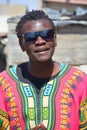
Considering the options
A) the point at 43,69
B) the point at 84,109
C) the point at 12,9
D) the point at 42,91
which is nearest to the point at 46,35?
the point at 43,69

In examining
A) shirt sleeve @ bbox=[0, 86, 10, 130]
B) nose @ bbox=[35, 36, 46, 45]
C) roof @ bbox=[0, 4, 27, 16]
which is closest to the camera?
nose @ bbox=[35, 36, 46, 45]

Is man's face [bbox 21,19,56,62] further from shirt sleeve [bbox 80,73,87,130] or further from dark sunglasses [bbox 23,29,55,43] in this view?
shirt sleeve [bbox 80,73,87,130]

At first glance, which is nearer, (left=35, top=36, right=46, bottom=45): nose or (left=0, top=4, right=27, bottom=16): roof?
(left=35, top=36, right=46, bottom=45): nose

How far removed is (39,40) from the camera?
2.81 meters

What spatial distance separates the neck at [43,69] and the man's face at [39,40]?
0.06 metres

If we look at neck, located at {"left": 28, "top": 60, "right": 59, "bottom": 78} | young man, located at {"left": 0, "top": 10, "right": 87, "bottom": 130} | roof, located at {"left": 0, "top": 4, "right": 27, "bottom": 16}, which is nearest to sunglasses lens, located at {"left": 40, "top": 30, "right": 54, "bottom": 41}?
young man, located at {"left": 0, "top": 10, "right": 87, "bottom": 130}

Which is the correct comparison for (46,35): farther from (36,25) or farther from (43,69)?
(43,69)

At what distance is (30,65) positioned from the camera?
2.95 m

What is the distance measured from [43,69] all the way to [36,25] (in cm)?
28

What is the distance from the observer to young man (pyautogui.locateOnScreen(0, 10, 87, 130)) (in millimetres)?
2820

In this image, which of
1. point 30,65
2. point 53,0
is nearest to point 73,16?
point 53,0

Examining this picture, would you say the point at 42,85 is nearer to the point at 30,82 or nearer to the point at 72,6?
the point at 30,82

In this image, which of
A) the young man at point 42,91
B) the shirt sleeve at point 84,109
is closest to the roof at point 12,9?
the young man at point 42,91

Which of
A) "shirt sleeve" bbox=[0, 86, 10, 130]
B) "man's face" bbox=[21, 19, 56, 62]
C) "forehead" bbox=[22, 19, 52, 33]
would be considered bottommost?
"shirt sleeve" bbox=[0, 86, 10, 130]
